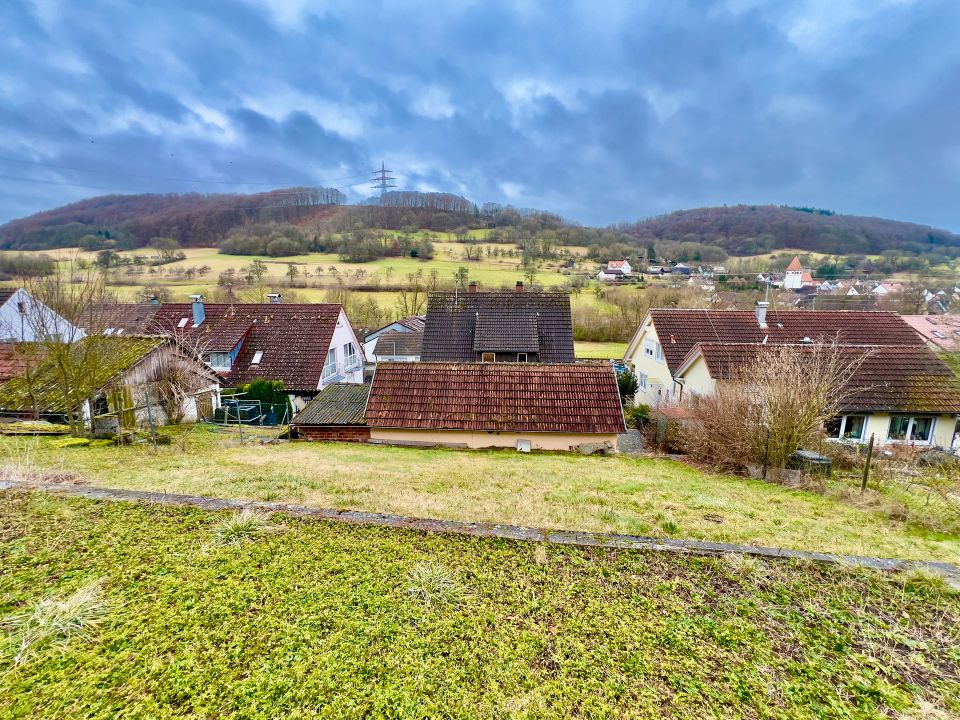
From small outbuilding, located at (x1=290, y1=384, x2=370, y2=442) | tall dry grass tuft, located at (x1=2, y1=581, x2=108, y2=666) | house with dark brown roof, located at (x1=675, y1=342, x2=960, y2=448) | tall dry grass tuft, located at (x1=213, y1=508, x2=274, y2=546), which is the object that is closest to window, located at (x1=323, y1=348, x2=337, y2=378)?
small outbuilding, located at (x1=290, y1=384, x2=370, y2=442)

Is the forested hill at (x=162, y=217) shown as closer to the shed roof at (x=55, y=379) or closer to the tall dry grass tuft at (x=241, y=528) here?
the shed roof at (x=55, y=379)

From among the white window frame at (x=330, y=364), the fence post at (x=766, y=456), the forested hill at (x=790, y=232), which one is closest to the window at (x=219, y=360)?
the white window frame at (x=330, y=364)

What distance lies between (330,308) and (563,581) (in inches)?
1015

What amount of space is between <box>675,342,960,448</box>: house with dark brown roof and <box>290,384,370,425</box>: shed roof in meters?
14.6

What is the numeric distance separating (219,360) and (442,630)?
84.1 feet

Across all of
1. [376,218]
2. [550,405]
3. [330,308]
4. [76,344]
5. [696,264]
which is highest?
[376,218]

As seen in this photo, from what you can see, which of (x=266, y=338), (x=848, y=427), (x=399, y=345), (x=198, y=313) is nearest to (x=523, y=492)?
(x=848, y=427)

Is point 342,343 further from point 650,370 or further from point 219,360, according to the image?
point 650,370

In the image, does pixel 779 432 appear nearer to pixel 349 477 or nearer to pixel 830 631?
pixel 830 631

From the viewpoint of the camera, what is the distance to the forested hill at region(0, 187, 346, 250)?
43.8m

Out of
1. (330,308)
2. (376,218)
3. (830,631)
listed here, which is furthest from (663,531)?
(376,218)

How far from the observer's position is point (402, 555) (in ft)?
12.6

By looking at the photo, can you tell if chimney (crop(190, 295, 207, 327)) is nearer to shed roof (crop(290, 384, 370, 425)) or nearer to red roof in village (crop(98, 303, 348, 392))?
red roof in village (crop(98, 303, 348, 392))

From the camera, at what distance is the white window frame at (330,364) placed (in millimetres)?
25103
